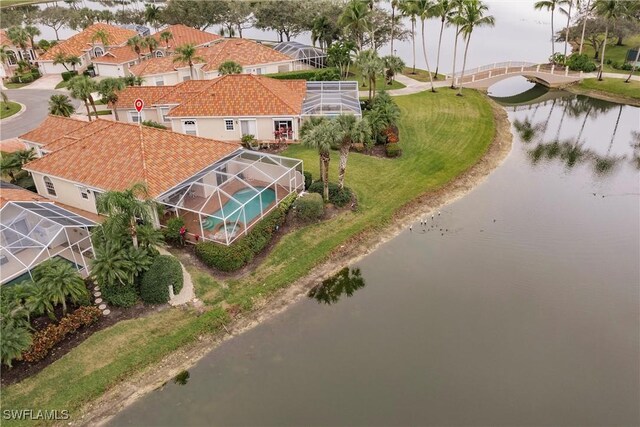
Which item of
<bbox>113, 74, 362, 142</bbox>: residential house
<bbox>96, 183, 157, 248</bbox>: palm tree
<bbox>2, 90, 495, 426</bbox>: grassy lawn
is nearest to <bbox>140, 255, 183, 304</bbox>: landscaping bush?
<bbox>2, 90, 495, 426</bbox>: grassy lawn

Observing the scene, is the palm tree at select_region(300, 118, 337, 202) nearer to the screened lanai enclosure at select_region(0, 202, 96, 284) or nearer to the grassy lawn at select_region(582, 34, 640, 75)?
the screened lanai enclosure at select_region(0, 202, 96, 284)

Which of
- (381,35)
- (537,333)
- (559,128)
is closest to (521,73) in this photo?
(559,128)

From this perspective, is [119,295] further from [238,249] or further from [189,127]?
[189,127]

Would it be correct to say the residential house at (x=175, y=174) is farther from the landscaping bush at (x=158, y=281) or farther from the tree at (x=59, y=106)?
the tree at (x=59, y=106)

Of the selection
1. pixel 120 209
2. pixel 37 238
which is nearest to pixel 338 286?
pixel 120 209

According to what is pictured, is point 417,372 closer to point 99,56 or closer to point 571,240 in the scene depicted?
point 571,240

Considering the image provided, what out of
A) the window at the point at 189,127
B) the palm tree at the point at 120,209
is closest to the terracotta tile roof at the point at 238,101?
the window at the point at 189,127
